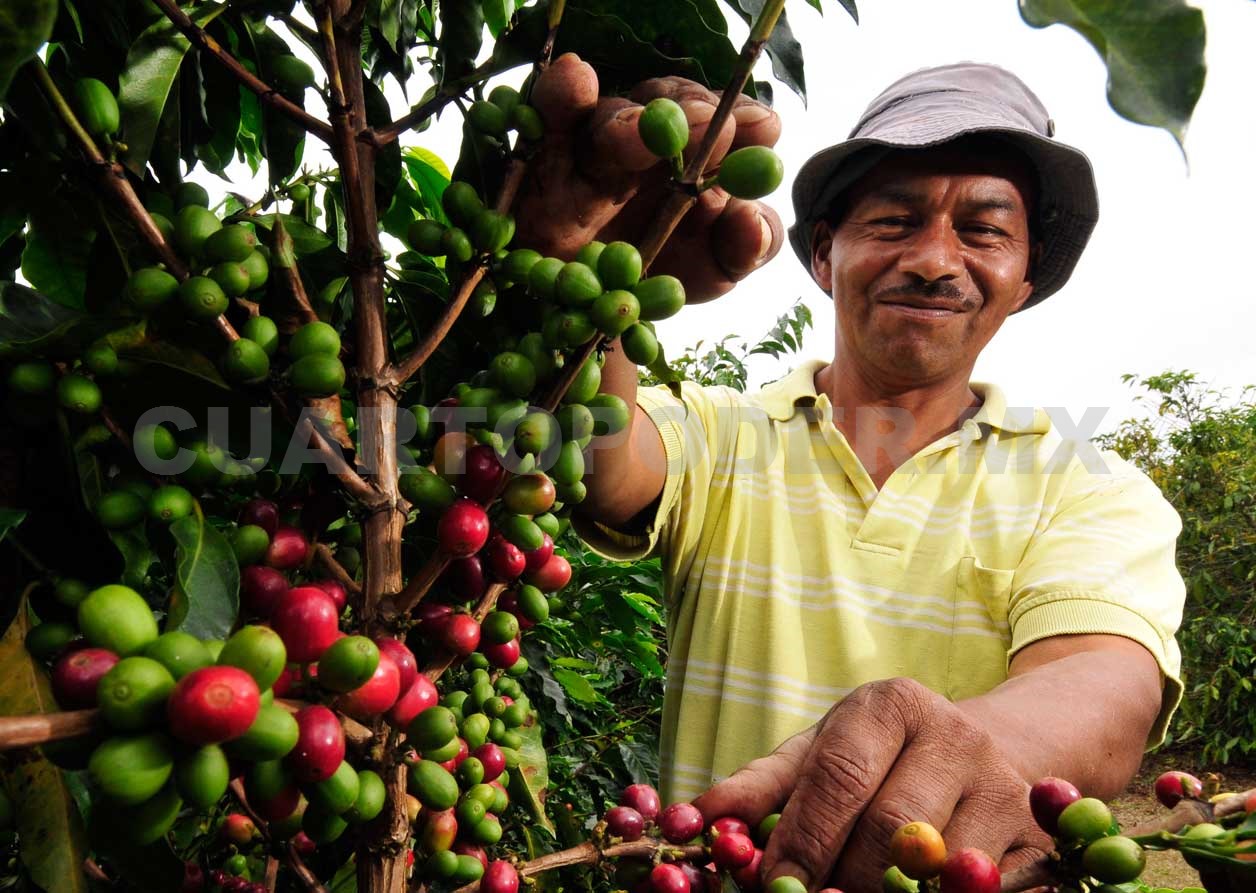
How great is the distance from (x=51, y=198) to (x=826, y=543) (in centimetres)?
202

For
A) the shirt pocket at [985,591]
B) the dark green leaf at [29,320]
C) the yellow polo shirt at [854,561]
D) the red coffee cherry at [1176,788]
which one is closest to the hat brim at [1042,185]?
the yellow polo shirt at [854,561]

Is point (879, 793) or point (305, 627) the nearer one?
point (305, 627)

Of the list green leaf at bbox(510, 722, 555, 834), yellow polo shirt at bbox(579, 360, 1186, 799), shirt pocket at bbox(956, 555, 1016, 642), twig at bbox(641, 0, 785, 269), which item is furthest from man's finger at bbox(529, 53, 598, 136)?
shirt pocket at bbox(956, 555, 1016, 642)

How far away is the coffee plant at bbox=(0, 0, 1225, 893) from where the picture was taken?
2.72 feet

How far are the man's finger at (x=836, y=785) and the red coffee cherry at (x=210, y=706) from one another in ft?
2.20

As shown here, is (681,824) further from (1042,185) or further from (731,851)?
(1042,185)

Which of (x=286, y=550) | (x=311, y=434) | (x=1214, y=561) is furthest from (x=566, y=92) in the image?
(x=1214, y=561)

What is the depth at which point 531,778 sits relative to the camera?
1957 mm

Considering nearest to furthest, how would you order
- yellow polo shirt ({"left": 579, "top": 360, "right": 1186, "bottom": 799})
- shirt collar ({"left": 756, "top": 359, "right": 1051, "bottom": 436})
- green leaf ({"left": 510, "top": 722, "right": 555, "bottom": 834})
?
green leaf ({"left": 510, "top": 722, "right": 555, "bottom": 834})
yellow polo shirt ({"left": 579, "top": 360, "right": 1186, "bottom": 799})
shirt collar ({"left": 756, "top": 359, "right": 1051, "bottom": 436})

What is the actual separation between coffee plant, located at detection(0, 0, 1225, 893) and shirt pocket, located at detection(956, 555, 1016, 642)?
150 cm

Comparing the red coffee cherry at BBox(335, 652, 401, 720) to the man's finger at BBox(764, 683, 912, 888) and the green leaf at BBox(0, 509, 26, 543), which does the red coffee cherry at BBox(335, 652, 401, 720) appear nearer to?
the green leaf at BBox(0, 509, 26, 543)

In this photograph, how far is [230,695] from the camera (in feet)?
2.12

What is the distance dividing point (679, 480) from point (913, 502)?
73 centimetres

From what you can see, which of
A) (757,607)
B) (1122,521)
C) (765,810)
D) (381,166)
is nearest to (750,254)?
(381,166)
